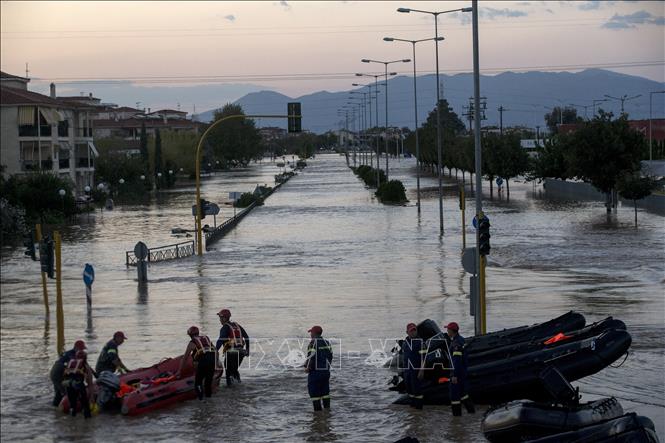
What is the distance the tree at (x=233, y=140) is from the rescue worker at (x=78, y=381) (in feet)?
477

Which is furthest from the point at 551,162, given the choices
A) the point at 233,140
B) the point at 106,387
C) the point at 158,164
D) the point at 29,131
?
the point at 233,140

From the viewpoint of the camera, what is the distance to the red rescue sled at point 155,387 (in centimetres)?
1526

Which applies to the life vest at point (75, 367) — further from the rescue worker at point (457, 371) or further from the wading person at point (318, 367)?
the rescue worker at point (457, 371)

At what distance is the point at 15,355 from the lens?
15961mm

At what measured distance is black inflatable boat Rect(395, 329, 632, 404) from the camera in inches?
595

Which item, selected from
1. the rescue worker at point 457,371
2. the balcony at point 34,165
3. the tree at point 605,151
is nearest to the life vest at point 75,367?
the rescue worker at point 457,371

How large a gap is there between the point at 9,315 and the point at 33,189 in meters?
34.8

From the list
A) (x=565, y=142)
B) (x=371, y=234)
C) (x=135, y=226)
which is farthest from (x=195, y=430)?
(x=565, y=142)

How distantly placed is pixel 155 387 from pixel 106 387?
720mm

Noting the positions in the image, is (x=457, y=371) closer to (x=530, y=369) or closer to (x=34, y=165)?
(x=530, y=369)

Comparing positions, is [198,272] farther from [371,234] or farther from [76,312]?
[371,234]

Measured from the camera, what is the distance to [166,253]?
3931 cm

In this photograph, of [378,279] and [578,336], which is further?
[378,279]

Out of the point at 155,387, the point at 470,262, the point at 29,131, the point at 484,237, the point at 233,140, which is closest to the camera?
the point at 155,387
